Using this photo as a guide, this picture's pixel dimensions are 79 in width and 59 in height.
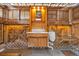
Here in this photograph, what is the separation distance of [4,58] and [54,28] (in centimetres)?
156

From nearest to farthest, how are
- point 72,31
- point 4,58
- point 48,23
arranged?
point 4,58 → point 72,31 → point 48,23

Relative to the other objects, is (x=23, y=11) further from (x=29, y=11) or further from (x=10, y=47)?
(x=10, y=47)

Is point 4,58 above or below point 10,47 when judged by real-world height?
above

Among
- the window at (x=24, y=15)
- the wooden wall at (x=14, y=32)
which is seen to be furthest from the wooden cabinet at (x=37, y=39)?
the window at (x=24, y=15)

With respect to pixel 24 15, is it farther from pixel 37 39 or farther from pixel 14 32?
pixel 37 39

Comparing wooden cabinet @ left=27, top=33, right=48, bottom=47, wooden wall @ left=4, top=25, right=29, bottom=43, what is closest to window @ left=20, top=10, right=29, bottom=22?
wooden wall @ left=4, top=25, right=29, bottom=43

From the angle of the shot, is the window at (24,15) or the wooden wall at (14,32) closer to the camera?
the wooden wall at (14,32)

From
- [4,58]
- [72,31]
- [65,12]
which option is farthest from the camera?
[65,12]

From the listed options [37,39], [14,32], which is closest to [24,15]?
[14,32]

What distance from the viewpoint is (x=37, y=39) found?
2.17m

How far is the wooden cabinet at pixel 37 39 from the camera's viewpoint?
6.97 feet

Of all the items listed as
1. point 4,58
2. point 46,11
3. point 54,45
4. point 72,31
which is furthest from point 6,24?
point 4,58

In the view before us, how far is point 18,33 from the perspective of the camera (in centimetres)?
226

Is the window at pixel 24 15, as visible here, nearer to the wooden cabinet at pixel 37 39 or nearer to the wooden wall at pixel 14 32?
the wooden wall at pixel 14 32
